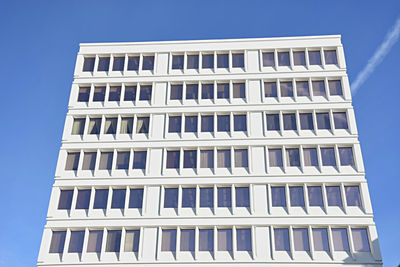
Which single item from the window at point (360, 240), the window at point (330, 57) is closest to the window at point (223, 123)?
the window at point (330, 57)

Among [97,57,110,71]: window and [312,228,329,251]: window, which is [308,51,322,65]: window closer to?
[312,228,329,251]: window

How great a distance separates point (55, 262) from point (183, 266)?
10.3 metres

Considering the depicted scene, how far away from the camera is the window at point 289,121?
38.1m

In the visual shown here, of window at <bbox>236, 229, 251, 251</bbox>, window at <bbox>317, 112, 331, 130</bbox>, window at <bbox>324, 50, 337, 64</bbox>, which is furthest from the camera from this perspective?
window at <bbox>324, 50, 337, 64</bbox>

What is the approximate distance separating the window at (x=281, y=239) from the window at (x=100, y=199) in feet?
48.0

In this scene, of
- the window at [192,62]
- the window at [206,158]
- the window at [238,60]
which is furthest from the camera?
the window at [192,62]

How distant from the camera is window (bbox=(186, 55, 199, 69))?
42.0 meters

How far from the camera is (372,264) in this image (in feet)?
104

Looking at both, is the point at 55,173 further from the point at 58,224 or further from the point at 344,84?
the point at 344,84

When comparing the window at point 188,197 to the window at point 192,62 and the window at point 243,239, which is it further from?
the window at point 192,62

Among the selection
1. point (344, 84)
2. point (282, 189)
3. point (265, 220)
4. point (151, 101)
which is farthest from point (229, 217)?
point (344, 84)

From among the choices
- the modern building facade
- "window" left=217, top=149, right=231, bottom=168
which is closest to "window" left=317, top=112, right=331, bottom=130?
the modern building facade

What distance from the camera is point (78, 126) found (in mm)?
39531

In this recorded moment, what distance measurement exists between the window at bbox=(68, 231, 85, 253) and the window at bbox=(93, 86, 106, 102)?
43.4 ft
